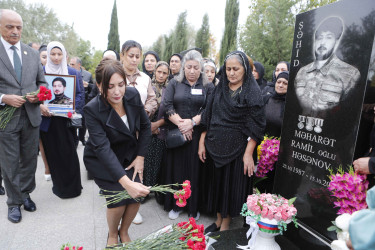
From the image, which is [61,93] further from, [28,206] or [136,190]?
[136,190]

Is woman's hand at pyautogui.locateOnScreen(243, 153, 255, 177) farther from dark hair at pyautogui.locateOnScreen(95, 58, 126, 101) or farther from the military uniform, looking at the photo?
dark hair at pyautogui.locateOnScreen(95, 58, 126, 101)

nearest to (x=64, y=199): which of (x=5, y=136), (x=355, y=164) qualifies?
(x=5, y=136)

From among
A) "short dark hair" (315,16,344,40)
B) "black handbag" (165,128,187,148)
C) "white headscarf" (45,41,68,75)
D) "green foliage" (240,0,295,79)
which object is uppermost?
"green foliage" (240,0,295,79)

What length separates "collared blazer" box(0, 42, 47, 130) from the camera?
2.86 metres

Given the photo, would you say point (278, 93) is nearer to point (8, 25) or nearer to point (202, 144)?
point (202, 144)

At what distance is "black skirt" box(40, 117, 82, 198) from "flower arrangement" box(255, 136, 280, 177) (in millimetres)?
2594

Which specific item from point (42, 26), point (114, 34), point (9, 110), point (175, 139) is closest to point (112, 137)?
point (175, 139)

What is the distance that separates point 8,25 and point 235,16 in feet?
76.3

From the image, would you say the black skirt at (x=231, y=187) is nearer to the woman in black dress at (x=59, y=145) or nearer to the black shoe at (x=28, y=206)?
the woman in black dress at (x=59, y=145)

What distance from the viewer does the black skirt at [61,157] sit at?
3.61m

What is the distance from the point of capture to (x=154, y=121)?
366 centimetres

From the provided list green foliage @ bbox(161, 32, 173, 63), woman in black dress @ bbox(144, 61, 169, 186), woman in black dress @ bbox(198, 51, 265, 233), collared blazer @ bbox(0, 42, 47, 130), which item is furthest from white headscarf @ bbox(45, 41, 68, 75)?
green foliage @ bbox(161, 32, 173, 63)

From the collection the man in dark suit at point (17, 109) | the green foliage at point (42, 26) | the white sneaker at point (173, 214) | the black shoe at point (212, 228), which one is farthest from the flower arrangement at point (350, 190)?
the green foliage at point (42, 26)

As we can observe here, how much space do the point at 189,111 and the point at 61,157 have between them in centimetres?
201
